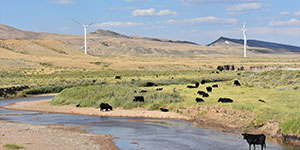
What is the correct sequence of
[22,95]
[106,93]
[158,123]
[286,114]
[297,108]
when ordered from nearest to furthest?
[286,114], [297,108], [158,123], [106,93], [22,95]

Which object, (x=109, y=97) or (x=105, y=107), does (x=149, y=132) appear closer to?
(x=105, y=107)

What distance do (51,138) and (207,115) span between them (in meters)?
11.5

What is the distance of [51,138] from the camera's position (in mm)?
22672

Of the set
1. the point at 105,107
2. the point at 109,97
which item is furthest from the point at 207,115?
the point at 109,97

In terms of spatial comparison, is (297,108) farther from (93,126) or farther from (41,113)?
(41,113)

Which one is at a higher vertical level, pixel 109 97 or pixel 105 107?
pixel 109 97

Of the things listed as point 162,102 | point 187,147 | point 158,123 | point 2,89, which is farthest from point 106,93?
point 187,147

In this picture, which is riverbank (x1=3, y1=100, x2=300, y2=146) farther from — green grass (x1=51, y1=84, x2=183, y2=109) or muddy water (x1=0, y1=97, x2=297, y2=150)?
muddy water (x1=0, y1=97, x2=297, y2=150)

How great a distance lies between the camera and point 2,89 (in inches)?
1982

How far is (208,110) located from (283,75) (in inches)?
854

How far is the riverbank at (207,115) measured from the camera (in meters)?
25.1

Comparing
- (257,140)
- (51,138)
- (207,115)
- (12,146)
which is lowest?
(51,138)

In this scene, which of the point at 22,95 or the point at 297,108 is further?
the point at 22,95

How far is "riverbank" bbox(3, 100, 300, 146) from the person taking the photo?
2506 cm
